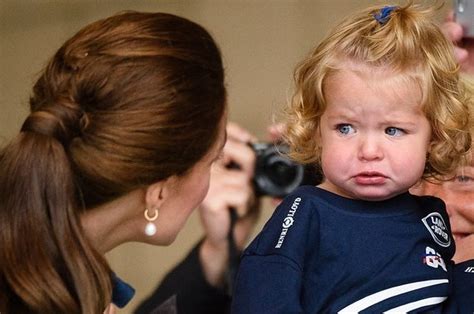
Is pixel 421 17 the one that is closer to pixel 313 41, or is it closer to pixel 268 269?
pixel 268 269

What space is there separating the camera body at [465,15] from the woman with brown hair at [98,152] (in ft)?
2.21

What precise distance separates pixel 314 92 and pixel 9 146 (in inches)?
18.9

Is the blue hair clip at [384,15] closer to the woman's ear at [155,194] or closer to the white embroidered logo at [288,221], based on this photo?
the white embroidered logo at [288,221]

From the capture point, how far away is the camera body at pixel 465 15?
275 cm

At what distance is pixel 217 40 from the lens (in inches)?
166

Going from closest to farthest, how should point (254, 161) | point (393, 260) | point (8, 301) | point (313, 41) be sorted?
point (8, 301)
point (393, 260)
point (254, 161)
point (313, 41)

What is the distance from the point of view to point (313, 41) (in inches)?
163

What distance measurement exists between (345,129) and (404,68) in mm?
126

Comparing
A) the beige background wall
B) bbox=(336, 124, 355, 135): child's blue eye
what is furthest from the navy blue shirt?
the beige background wall

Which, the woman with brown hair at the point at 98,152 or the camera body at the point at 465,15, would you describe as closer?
the woman with brown hair at the point at 98,152

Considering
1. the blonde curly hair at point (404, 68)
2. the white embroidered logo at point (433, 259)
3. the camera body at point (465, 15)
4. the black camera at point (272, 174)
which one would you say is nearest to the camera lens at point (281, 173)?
the black camera at point (272, 174)

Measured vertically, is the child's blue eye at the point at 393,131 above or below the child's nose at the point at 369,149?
above

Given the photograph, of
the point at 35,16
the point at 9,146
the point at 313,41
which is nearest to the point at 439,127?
the point at 9,146

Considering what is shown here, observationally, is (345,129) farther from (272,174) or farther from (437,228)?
(272,174)
